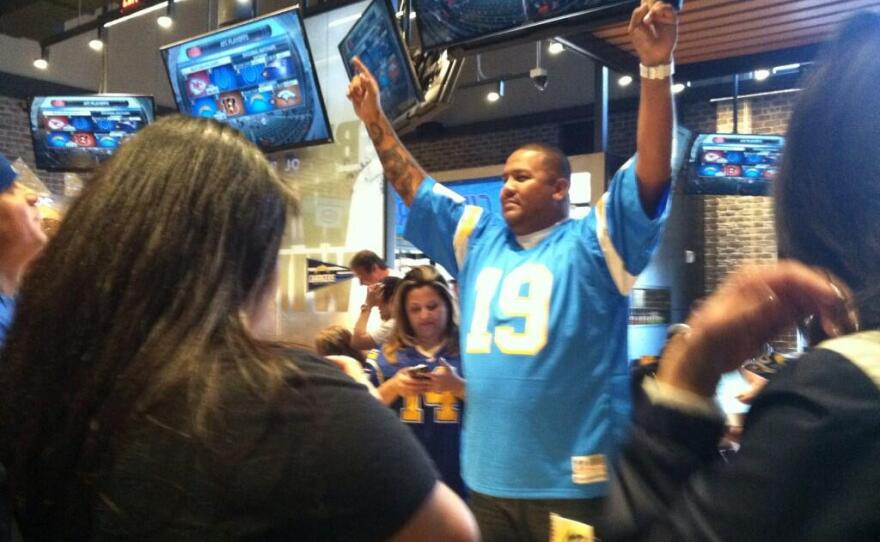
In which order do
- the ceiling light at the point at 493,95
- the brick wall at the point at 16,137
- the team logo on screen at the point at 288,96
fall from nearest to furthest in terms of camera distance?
the team logo on screen at the point at 288,96 → the brick wall at the point at 16,137 → the ceiling light at the point at 493,95

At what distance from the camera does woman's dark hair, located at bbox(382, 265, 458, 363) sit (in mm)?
3238

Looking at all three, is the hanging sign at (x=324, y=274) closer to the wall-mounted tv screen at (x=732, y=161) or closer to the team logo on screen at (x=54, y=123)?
the team logo on screen at (x=54, y=123)

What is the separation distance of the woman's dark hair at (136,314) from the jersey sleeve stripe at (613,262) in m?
1.44

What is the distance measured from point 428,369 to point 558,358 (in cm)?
81

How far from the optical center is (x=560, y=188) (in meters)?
2.59

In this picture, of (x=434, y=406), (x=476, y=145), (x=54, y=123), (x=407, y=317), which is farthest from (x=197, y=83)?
(x=476, y=145)

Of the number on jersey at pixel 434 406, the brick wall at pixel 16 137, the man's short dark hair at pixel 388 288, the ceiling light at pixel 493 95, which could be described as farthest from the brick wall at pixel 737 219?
the brick wall at pixel 16 137

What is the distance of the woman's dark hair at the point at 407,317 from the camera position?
10.6 feet

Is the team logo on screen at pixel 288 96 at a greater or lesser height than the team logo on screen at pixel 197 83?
lesser

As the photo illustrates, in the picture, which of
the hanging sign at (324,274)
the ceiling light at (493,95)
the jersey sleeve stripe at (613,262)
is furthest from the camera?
the ceiling light at (493,95)

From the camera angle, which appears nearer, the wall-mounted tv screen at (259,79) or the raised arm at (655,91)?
the raised arm at (655,91)

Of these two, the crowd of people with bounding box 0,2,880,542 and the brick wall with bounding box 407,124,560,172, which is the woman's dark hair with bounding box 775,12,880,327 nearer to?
the crowd of people with bounding box 0,2,880,542

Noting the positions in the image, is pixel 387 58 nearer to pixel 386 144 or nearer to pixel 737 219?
pixel 386 144

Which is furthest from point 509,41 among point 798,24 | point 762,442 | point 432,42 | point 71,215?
point 798,24
